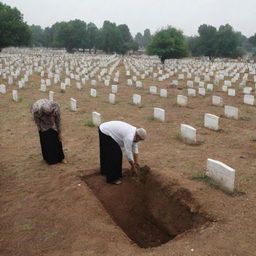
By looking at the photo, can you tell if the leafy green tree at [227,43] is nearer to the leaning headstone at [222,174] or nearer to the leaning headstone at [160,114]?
the leaning headstone at [160,114]

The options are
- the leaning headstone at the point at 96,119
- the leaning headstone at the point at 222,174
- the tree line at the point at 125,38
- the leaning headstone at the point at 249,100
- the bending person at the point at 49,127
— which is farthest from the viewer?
the tree line at the point at 125,38

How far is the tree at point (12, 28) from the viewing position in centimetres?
4141

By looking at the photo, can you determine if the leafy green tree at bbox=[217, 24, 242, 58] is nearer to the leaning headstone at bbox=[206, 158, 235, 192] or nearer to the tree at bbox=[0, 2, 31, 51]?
the tree at bbox=[0, 2, 31, 51]

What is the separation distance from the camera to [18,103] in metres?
12.4

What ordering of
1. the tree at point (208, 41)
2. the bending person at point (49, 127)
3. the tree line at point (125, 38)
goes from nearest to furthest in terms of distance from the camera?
the bending person at point (49, 127)
the tree line at point (125, 38)
the tree at point (208, 41)

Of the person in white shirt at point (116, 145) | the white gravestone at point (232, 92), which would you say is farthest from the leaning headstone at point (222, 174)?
the white gravestone at point (232, 92)

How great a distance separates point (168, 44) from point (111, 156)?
30275 mm

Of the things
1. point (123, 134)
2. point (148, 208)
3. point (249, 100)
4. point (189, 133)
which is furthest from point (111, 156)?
point (249, 100)

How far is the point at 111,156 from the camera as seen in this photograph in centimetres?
520

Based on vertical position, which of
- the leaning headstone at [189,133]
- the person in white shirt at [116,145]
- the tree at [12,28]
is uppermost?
the tree at [12,28]

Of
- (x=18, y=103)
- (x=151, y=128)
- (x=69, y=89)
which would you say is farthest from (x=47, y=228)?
(x=69, y=89)

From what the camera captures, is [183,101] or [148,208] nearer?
[148,208]

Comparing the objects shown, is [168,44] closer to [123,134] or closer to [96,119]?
[96,119]

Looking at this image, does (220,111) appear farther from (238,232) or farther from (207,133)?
(238,232)
